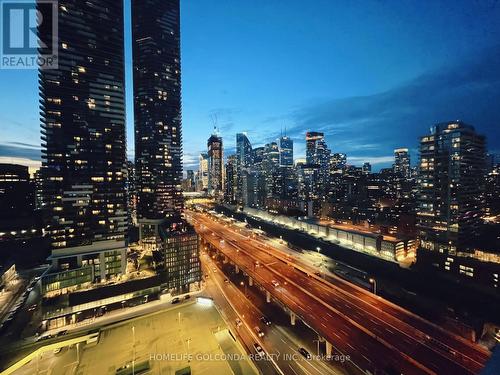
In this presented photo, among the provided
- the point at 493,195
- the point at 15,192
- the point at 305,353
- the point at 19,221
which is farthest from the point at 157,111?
the point at 493,195

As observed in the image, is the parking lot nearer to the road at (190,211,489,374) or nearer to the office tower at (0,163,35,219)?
the road at (190,211,489,374)

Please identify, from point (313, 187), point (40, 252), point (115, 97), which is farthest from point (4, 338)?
point (313, 187)

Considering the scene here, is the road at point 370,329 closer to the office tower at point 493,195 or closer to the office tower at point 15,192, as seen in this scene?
the office tower at point 493,195

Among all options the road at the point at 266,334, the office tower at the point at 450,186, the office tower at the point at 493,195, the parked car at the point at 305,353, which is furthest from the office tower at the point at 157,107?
the office tower at the point at 493,195

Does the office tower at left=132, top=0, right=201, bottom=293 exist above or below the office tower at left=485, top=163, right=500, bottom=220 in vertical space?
above

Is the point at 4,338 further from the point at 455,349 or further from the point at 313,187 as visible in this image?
the point at 313,187

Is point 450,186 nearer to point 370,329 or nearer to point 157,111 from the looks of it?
point 370,329

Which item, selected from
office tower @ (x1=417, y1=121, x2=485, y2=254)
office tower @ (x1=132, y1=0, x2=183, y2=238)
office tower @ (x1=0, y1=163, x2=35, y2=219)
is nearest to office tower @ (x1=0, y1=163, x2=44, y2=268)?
office tower @ (x1=0, y1=163, x2=35, y2=219)
